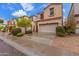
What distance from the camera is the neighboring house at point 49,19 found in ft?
10.2

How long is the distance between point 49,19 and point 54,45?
47 cm

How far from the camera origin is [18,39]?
3.17 m

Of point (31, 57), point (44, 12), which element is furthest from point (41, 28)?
point (31, 57)

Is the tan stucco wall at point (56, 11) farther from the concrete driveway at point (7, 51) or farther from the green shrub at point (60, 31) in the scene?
the concrete driveway at point (7, 51)

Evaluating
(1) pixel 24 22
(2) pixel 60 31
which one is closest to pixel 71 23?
(2) pixel 60 31

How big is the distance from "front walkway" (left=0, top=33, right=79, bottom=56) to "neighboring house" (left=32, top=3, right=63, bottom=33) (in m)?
0.17

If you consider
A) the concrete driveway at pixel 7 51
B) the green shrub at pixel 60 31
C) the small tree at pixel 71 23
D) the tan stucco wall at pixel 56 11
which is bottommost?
the concrete driveway at pixel 7 51

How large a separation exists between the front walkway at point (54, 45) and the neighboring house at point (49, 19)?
0.17 meters

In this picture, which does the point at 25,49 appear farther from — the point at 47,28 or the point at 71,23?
the point at 71,23

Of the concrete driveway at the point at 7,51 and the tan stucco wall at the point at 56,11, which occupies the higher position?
the tan stucco wall at the point at 56,11

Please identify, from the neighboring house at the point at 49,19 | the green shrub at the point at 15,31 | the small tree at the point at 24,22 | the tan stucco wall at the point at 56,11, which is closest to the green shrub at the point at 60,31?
the neighboring house at the point at 49,19

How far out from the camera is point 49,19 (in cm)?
314

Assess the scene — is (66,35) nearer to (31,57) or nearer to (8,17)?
(31,57)

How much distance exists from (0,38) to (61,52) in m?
1.13
